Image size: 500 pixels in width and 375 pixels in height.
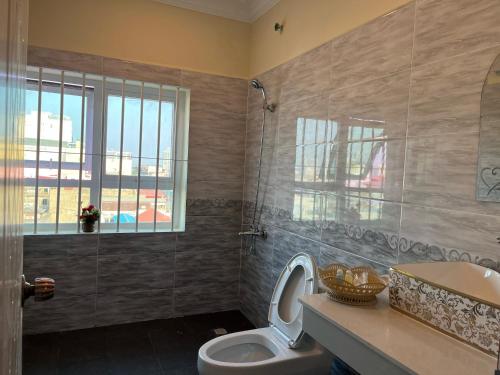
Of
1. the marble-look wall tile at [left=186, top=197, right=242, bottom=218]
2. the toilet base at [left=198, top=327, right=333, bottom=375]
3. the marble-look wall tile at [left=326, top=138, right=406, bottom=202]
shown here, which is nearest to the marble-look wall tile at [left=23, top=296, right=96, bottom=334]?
the marble-look wall tile at [left=186, top=197, right=242, bottom=218]

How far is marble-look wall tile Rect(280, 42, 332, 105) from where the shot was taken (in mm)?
2088

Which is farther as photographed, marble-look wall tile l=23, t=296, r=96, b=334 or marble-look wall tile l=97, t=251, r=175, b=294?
marble-look wall tile l=97, t=251, r=175, b=294

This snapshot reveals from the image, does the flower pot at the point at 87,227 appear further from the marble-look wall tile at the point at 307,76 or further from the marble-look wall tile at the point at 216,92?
the marble-look wall tile at the point at 307,76

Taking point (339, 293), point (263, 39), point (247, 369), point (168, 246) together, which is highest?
point (263, 39)

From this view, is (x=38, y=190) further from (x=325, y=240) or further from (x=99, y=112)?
(x=325, y=240)

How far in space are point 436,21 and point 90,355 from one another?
2.68m

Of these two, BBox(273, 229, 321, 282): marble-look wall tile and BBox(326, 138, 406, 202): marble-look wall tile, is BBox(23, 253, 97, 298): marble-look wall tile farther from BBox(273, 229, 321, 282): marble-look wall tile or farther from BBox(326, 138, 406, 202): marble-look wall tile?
BBox(326, 138, 406, 202): marble-look wall tile

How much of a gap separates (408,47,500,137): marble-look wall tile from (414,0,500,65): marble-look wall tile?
0.04 metres

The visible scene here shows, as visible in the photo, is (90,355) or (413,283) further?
(90,355)

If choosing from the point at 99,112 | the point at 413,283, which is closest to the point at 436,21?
the point at 413,283

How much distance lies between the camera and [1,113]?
0.43 meters

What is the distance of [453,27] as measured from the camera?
134 centimetres

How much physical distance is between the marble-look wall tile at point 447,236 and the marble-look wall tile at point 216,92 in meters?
1.86

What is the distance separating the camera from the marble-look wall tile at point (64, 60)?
7.99ft
